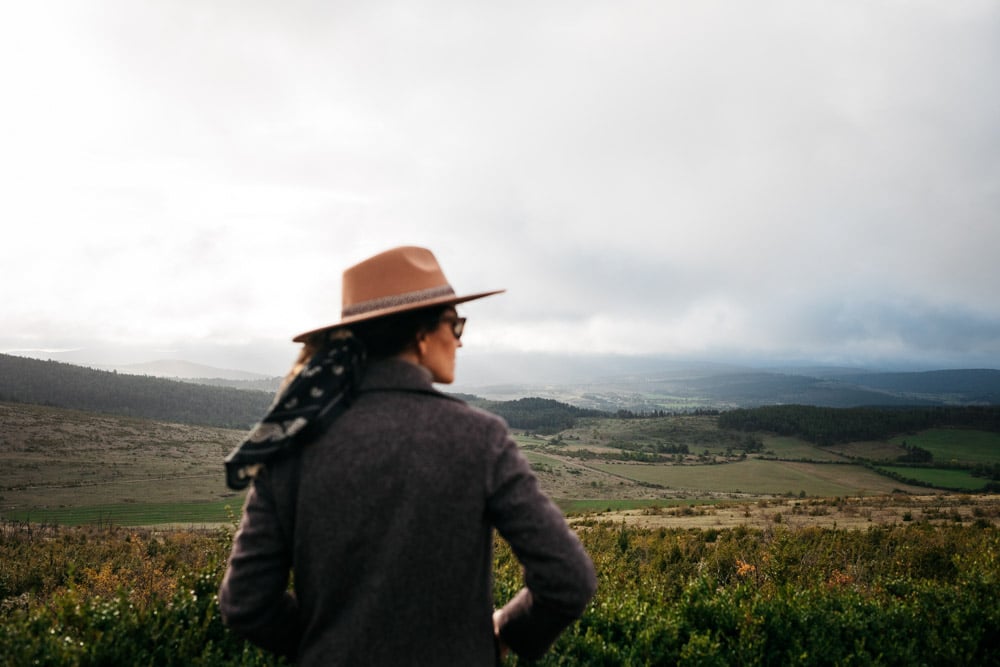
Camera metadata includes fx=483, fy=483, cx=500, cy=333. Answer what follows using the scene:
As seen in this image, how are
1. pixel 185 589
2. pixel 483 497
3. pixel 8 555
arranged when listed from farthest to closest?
pixel 8 555 < pixel 185 589 < pixel 483 497

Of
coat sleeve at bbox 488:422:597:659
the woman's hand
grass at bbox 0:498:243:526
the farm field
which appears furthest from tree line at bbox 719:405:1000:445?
coat sleeve at bbox 488:422:597:659

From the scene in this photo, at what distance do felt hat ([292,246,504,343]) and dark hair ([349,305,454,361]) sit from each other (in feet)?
0.18

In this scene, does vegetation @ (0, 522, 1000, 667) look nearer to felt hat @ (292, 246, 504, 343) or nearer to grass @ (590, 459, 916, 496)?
felt hat @ (292, 246, 504, 343)

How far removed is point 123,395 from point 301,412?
707 ft

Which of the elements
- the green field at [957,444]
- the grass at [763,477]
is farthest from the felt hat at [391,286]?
the green field at [957,444]

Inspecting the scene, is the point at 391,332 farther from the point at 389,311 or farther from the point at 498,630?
the point at 498,630

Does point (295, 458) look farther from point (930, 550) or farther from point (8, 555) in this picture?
point (8, 555)

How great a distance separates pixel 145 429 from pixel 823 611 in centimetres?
14133

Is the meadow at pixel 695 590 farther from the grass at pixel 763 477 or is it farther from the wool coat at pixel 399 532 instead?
the grass at pixel 763 477

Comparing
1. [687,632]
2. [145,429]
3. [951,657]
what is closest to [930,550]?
[951,657]

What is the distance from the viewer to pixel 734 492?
86.7 metres

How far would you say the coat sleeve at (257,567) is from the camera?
1.81m

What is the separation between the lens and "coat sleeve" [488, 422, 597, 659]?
171 cm

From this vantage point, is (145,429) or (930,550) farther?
(145,429)
